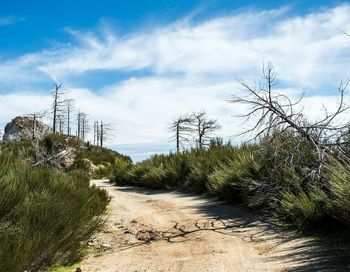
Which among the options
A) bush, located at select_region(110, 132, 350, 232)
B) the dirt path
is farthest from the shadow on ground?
bush, located at select_region(110, 132, 350, 232)

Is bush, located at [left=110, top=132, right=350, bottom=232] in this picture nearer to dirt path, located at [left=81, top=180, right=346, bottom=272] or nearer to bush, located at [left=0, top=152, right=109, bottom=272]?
dirt path, located at [left=81, top=180, right=346, bottom=272]

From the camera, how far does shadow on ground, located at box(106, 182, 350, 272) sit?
17.3 ft

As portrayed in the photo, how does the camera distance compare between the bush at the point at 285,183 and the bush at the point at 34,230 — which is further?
the bush at the point at 285,183

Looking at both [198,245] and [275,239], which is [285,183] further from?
[198,245]

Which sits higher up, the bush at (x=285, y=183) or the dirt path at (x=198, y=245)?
the bush at (x=285, y=183)

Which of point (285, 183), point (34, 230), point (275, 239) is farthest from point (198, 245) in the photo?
point (285, 183)

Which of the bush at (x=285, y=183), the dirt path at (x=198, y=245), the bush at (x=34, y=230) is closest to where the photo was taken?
the bush at (x=34, y=230)

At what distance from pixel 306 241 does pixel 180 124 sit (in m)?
28.6

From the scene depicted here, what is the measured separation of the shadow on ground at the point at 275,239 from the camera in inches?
208

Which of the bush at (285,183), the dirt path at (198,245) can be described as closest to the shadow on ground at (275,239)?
the dirt path at (198,245)

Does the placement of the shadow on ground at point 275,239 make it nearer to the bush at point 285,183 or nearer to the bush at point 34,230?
the bush at point 285,183

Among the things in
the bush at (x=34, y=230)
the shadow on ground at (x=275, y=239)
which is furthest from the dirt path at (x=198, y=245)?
the bush at (x=34, y=230)

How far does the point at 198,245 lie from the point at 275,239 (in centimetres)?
115

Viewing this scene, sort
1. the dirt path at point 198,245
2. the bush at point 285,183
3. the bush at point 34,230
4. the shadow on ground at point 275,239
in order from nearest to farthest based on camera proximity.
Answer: the bush at point 34,230 < the shadow on ground at point 275,239 < the dirt path at point 198,245 < the bush at point 285,183
